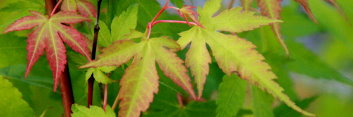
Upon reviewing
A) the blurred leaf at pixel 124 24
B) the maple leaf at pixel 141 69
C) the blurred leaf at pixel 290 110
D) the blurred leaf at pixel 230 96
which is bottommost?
the blurred leaf at pixel 290 110

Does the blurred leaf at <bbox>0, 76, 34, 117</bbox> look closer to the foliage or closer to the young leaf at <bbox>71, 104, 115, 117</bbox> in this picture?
the foliage

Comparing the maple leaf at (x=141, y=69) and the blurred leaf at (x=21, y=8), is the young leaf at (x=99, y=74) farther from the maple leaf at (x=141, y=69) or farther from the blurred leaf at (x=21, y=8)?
the blurred leaf at (x=21, y=8)

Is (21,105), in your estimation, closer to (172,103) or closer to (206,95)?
(172,103)

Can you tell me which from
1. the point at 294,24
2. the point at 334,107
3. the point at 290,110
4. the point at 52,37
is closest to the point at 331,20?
the point at 294,24

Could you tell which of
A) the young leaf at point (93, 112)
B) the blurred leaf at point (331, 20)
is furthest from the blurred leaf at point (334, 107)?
the young leaf at point (93, 112)

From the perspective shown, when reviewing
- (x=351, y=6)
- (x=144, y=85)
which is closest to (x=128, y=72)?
(x=144, y=85)

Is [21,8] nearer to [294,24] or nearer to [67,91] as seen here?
[67,91]

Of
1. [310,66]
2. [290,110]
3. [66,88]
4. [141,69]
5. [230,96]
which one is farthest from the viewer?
[310,66]
